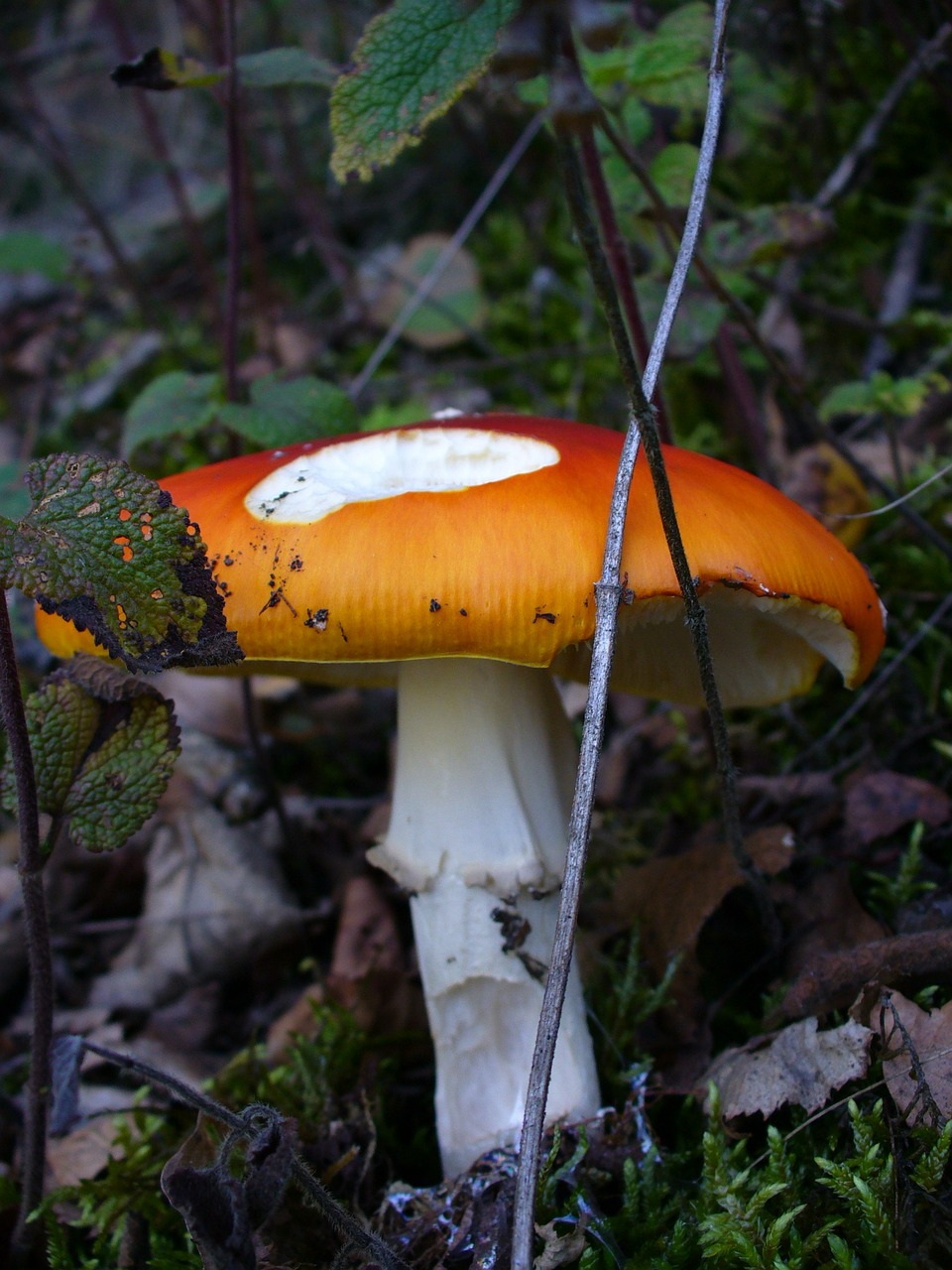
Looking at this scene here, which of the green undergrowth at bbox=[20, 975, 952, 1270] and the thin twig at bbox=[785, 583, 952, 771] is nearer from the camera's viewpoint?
the green undergrowth at bbox=[20, 975, 952, 1270]

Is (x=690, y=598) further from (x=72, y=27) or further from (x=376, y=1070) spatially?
(x=72, y=27)

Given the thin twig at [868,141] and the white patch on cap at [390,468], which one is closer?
the white patch on cap at [390,468]

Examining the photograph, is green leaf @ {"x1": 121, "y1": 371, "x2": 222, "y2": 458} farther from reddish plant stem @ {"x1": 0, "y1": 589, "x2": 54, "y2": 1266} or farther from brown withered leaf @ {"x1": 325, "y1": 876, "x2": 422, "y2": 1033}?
brown withered leaf @ {"x1": 325, "y1": 876, "x2": 422, "y2": 1033}

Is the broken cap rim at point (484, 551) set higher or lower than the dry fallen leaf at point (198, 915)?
higher

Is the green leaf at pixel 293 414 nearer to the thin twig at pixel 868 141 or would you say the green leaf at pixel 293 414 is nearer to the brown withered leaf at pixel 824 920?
the brown withered leaf at pixel 824 920

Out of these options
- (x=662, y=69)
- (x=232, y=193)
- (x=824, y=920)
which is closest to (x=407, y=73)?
(x=662, y=69)

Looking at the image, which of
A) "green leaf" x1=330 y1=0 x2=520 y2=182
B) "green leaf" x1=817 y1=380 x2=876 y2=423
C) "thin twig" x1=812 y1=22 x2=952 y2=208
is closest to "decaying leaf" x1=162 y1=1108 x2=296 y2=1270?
"green leaf" x1=330 y1=0 x2=520 y2=182

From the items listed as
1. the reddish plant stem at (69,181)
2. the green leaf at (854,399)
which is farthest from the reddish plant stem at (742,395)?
the reddish plant stem at (69,181)
